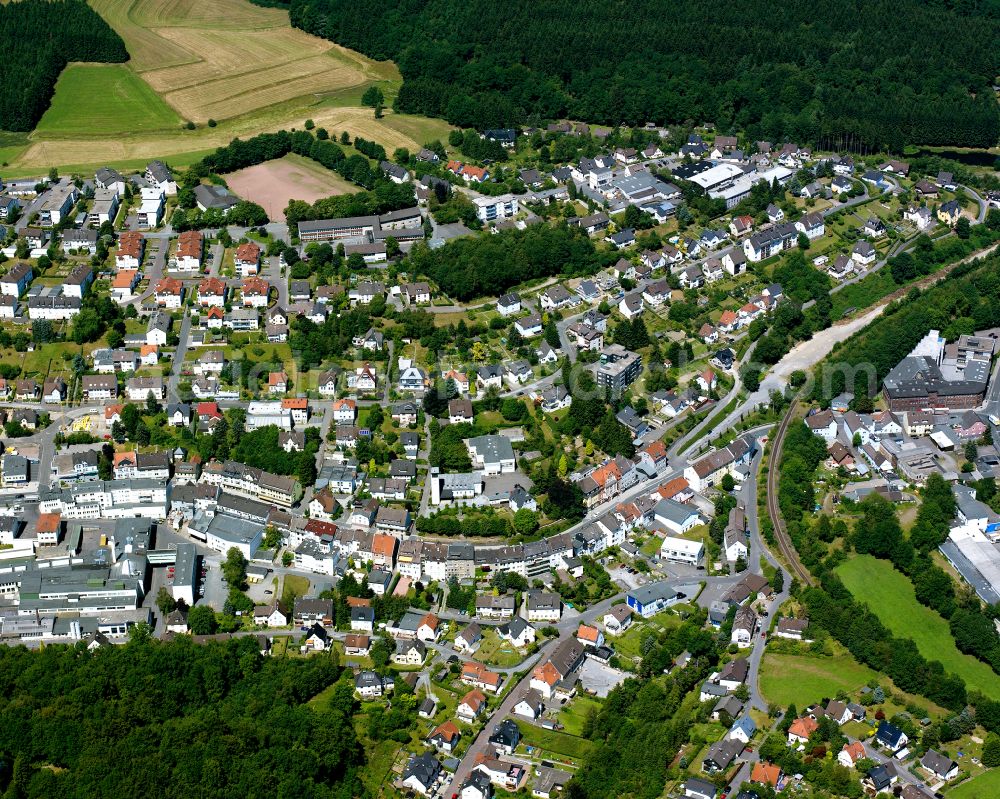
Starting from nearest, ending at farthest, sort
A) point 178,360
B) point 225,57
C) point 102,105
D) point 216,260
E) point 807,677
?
point 807,677, point 178,360, point 216,260, point 102,105, point 225,57

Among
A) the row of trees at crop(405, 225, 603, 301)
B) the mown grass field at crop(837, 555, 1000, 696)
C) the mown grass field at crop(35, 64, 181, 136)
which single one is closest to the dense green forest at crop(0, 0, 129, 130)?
the mown grass field at crop(35, 64, 181, 136)

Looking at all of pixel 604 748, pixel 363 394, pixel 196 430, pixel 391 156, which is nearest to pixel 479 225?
pixel 391 156

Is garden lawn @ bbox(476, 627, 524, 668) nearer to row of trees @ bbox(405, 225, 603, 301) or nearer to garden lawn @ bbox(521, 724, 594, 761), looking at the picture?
garden lawn @ bbox(521, 724, 594, 761)

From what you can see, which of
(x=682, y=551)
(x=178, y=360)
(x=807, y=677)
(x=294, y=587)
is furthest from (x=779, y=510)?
(x=178, y=360)

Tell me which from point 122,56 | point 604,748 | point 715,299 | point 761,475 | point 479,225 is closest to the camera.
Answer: point 604,748

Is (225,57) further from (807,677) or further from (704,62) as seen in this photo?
(807,677)

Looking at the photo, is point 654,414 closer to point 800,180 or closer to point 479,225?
point 479,225

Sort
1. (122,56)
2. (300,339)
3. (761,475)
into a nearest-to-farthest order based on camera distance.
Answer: (761,475)
(300,339)
(122,56)
